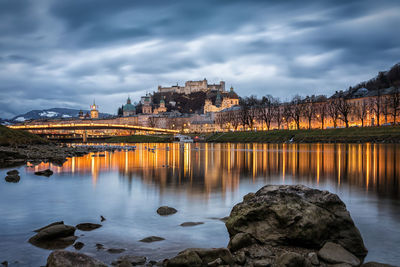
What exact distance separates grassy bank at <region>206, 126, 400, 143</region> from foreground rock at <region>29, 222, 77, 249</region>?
208 feet

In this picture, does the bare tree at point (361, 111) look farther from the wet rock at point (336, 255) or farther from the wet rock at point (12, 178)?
the wet rock at point (336, 255)

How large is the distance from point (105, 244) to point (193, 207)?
12.4ft

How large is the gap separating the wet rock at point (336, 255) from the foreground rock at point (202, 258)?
5.45 feet

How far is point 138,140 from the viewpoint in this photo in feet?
406

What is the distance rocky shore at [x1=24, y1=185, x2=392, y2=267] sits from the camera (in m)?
6.07

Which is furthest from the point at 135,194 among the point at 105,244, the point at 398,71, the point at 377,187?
the point at 398,71

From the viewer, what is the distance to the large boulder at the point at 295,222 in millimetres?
6996

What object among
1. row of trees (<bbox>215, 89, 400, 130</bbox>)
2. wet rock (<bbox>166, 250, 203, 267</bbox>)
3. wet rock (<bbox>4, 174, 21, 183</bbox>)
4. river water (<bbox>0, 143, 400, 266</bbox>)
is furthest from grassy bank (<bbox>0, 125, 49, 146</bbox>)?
row of trees (<bbox>215, 89, 400, 130</bbox>)

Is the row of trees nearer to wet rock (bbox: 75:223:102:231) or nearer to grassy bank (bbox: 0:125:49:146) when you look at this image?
grassy bank (bbox: 0:125:49:146)

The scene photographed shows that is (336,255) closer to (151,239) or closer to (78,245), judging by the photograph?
(151,239)

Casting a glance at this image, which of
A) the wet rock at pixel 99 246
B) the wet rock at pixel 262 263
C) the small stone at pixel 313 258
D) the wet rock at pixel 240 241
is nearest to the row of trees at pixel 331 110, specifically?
the wet rock at pixel 240 241

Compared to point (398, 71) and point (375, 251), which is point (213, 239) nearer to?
point (375, 251)

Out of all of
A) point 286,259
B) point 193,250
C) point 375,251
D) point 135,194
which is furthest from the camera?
point 135,194

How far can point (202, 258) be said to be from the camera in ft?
20.4
